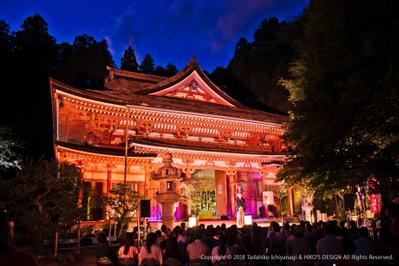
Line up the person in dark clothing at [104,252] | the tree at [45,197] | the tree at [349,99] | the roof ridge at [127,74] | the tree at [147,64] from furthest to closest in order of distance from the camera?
the tree at [147,64]
the roof ridge at [127,74]
the tree at [45,197]
the tree at [349,99]
the person in dark clothing at [104,252]

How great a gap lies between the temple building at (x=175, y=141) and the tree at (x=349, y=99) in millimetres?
7247

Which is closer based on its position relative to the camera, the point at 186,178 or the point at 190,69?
the point at 186,178

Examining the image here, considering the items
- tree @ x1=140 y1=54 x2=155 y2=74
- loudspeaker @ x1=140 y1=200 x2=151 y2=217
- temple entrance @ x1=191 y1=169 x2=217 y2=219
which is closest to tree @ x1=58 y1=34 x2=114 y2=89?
tree @ x1=140 y1=54 x2=155 y2=74

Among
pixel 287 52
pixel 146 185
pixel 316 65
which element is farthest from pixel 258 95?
pixel 316 65

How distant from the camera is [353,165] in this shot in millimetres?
9633

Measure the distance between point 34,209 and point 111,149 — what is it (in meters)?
6.66

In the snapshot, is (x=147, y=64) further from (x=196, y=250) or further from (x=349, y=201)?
(x=196, y=250)

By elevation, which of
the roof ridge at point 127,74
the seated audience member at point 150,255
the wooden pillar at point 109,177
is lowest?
the seated audience member at point 150,255

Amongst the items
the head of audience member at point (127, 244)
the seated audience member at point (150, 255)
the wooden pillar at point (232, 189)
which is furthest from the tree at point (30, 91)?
the seated audience member at point (150, 255)

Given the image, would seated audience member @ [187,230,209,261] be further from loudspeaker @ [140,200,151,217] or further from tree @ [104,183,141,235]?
tree @ [104,183,141,235]

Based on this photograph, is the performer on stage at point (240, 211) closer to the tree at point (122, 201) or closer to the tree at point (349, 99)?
the tree at point (122, 201)

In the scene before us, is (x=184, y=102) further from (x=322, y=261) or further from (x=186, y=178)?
(x=322, y=261)

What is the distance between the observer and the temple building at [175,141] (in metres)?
17.6

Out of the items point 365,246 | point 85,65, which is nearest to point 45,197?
point 365,246
